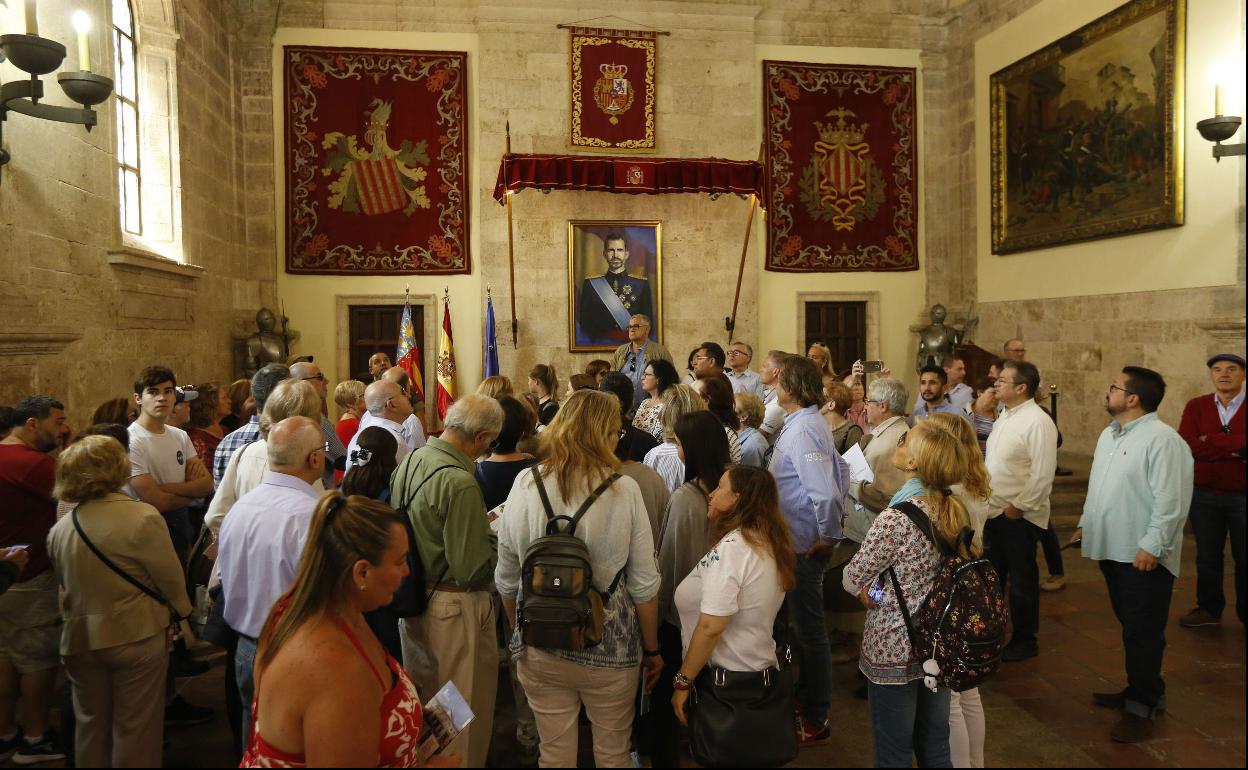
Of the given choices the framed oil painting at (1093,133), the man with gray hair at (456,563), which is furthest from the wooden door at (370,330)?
the man with gray hair at (456,563)

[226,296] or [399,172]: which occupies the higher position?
[399,172]

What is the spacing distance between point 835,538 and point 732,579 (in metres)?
1.33

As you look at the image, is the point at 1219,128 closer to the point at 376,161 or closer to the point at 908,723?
the point at 908,723

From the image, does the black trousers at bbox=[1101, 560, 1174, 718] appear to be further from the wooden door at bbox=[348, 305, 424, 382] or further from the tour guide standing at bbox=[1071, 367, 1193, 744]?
the wooden door at bbox=[348, 305, 424, 382]

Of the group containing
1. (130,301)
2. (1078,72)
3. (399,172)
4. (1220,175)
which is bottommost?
(130,301)

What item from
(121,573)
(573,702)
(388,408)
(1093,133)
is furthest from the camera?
(1093,133)

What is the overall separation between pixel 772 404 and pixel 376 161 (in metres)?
7.38

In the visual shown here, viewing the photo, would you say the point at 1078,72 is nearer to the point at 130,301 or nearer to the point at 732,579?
the point at 732,579

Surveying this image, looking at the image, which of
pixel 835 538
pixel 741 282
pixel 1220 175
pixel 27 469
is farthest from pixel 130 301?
pixel 1220 175

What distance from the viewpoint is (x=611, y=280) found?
11.2 m

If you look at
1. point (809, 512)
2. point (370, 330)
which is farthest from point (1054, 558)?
point (370, 330)

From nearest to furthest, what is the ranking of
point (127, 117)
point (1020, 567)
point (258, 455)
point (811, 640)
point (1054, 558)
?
point (258, 455)
point (811, 640)
point (1020, 567)
point (1054, 558)
point (127, 117)

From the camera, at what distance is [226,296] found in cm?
984

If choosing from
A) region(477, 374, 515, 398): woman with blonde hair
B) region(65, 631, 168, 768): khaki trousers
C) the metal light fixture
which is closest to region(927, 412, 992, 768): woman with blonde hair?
region(477, 374, 515, 398): woman with blonde hair
